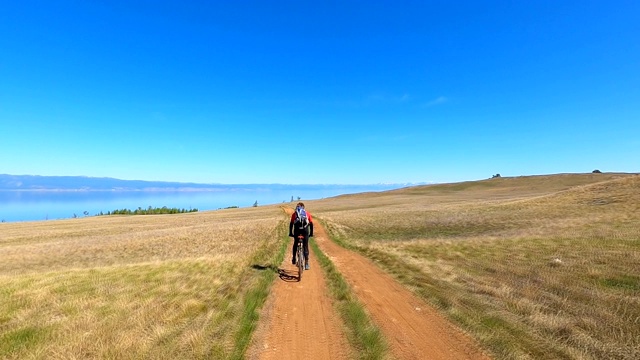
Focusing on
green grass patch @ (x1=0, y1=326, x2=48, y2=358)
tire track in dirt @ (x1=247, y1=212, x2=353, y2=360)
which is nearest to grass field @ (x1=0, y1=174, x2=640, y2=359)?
green grass patch @ (x1=0, y1=326, x2=48, y2=358)

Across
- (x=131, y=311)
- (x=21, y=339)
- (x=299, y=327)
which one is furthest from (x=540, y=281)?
(x=21, y=339)

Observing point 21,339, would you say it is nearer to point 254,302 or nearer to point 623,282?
point 254,302

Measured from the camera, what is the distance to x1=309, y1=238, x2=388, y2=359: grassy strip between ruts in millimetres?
6707

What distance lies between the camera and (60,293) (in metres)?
11.3

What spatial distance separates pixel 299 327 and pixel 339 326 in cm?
102

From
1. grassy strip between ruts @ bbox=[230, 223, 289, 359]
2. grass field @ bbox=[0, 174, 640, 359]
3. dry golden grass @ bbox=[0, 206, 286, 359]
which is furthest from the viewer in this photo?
grassy strip between ruts @ bbox=[230, 223, 289, 359]

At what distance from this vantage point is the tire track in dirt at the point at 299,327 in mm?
6656

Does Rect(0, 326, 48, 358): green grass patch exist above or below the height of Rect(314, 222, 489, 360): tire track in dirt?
above

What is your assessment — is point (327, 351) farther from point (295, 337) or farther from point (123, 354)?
point (123, 354)

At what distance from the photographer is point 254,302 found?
31.6 ft

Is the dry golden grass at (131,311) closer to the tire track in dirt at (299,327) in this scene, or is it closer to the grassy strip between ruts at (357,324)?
the tire track in dirt at (299,327)

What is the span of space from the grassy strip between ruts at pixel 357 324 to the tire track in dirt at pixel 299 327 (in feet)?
0.79

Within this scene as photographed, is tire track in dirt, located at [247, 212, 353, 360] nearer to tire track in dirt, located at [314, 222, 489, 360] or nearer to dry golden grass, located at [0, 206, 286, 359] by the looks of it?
dry golden grass, located at [0, 206, 286, 359]

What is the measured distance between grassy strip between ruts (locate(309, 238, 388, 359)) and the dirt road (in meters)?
0.22
